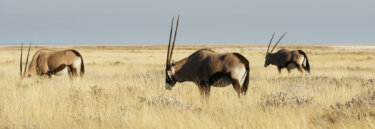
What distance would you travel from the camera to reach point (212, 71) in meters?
7.76

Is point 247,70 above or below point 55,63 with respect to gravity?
above

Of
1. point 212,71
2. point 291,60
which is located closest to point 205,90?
point 212,71

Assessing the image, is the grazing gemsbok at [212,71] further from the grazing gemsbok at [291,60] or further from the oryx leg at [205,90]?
the grazing gemsbok at [291,60]

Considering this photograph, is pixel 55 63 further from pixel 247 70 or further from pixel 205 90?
pixel 247 70

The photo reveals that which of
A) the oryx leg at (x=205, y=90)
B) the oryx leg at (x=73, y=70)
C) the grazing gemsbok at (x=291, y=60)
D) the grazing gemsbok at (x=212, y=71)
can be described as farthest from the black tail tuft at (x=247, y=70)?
the grazing gemsbok at (x=291, y=60)

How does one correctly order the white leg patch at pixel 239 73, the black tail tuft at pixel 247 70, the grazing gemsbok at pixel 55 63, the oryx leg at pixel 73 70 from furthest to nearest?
the oryx leg at pixel 73 70
the grazing gemsbok at pixel 55 63
the black tail tuft at pixel 247 70
the white leg patch at pixel 239 73

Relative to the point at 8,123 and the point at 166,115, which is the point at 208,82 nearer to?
the point at 166,115

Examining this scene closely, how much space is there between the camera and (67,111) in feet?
22.9

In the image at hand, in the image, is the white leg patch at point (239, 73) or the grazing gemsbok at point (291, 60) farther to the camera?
the grazing gemsbok at point (291, 60)

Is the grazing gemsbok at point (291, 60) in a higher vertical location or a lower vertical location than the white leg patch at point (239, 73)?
lower

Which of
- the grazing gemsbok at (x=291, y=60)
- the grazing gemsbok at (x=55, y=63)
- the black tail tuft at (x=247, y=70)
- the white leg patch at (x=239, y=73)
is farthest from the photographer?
the grazing gemsbok at (x=291, y=60)

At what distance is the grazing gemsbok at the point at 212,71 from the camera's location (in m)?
7.71

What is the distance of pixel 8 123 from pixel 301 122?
4105 mm

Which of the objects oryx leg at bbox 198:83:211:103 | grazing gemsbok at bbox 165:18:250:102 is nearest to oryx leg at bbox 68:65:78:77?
grazing gemsbok at bbox 165:18:250:102
